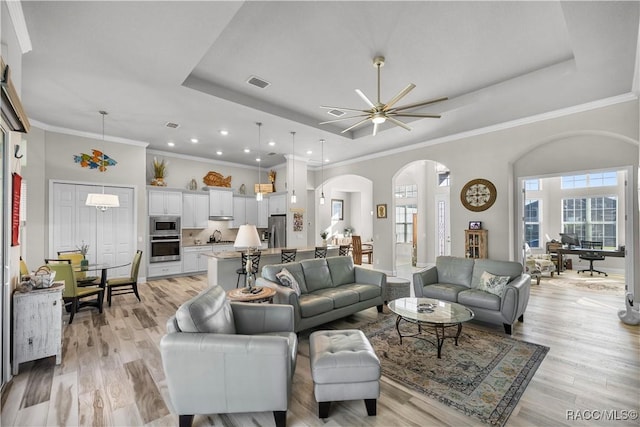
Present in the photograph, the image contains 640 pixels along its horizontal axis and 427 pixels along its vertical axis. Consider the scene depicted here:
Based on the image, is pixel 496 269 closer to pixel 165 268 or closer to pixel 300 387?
pixel 300 387

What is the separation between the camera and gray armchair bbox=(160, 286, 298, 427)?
1912 millimetres

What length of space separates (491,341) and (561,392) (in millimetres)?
1006

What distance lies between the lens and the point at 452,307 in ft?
11.5

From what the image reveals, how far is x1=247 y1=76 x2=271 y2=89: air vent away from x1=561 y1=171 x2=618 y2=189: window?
871 cm

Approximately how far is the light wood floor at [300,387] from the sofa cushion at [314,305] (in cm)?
36

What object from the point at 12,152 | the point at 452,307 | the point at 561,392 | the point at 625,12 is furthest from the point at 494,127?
the point at 12,152

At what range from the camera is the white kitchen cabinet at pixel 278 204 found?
8469mm

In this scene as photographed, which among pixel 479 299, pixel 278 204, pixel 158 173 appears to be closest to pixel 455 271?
pixel 479 299

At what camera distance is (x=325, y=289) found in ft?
14.3

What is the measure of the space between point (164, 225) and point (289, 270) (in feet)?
15.2

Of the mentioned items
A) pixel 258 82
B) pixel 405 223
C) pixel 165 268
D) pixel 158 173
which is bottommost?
pixel 165 268

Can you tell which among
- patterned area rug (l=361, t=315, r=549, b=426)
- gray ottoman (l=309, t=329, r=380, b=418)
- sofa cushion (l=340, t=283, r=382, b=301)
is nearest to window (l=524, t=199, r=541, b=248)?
patterned area rug (l=361, t=315, r=549, b=426)

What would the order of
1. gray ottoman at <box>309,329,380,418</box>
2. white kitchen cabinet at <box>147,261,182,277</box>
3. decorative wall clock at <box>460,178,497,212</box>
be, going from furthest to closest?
white kitchen cabinet at <box>147,261,182,277</box> → decorative wall clock at <box>460,178,497,212</box> → gray ottoman at <box>309,329,380,418</box>

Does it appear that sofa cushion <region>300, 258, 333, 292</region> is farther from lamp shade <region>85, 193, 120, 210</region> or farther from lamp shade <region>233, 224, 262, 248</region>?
lamp shade <region>85, 193, 120, 210</region>
